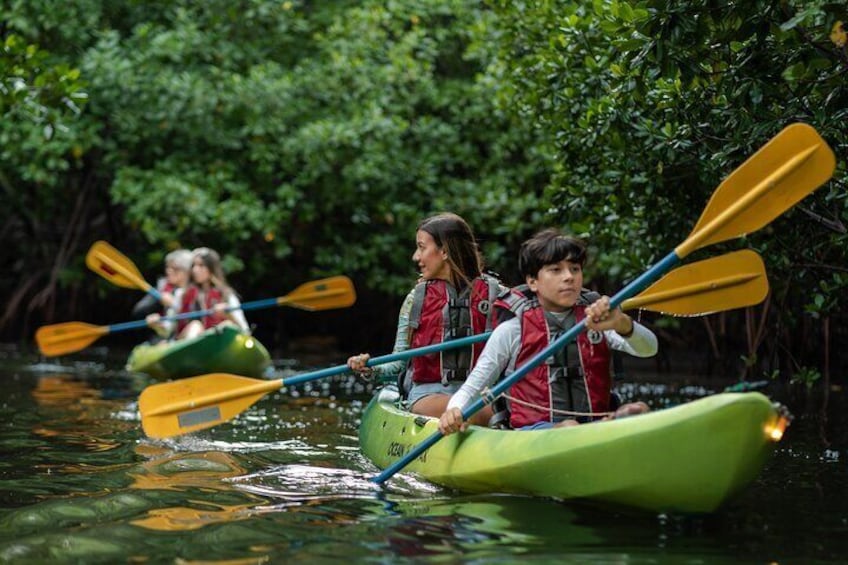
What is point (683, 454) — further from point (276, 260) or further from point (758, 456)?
point (276, 260)

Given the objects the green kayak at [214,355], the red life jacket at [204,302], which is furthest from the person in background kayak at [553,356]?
the red life jacket at [204,302]

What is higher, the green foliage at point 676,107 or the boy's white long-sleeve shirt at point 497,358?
the green foliage at point 676,107

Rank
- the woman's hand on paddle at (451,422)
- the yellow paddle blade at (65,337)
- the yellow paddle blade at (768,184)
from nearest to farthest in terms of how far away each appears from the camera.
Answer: the yellow paddle blade at (768,184), the woman's hand on paddle at (451,422), the yellow paddle blade at (65,337)

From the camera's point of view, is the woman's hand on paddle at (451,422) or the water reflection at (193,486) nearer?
the water reflection at (193,486)

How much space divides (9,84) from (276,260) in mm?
8322

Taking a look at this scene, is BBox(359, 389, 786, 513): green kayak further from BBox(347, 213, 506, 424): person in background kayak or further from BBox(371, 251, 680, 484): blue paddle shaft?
BBox(347, 213, 506, 424): person in background kayak

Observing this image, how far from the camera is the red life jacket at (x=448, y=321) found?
5.23m

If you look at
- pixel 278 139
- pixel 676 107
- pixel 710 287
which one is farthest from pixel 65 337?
pixel 710 287

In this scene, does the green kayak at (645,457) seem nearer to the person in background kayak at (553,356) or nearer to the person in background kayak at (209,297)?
the person in background kayak at (553,356)

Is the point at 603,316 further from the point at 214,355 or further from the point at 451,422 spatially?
the point at 214,355

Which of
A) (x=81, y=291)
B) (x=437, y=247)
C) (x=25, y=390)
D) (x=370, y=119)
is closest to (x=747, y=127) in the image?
(x=437, y=247)

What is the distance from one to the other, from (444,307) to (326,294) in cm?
333

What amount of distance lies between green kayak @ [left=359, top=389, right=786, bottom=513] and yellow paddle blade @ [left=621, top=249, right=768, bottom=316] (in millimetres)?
504

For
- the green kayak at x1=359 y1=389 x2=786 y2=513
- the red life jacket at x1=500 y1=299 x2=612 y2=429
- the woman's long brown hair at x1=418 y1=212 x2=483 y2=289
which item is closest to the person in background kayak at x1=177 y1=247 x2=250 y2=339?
the woman's long brown hair at x1=418 y1=212 x2=483 y2=289
